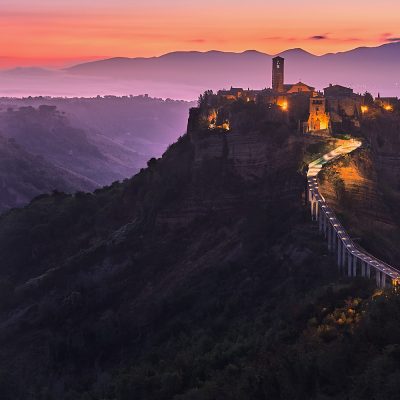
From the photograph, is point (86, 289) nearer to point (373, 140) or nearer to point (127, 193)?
point (127, 193)

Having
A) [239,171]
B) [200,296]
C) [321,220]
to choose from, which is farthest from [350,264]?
[239,171]

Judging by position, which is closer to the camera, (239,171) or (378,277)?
(378,277)

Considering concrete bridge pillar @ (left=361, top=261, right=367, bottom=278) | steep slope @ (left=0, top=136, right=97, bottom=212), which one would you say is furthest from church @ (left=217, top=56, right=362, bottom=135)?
steep slope @ (left=0, top=136, right=97, bottom=212)

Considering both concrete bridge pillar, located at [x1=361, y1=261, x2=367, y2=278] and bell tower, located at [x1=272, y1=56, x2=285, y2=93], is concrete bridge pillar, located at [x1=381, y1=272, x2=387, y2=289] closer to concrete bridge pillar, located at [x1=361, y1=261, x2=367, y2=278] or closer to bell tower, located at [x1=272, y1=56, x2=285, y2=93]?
concrete bridge pillar, located at [x1=361, y1=261, x2=367, y2=278]

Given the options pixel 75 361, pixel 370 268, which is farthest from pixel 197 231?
pixel 370 268

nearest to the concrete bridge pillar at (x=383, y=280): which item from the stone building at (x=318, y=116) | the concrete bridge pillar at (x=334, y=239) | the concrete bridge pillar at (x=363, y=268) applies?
the concrete bridge pillar at (x=363, y=268)

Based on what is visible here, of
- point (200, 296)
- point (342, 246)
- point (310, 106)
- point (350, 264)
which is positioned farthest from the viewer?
point (310, 106)

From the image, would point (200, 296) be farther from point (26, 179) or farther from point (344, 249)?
A: point (26, 179)
